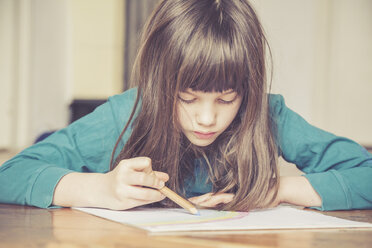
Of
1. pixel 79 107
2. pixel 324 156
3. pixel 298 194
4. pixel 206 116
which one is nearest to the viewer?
pixel 206 116

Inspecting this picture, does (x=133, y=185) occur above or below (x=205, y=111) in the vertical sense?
below

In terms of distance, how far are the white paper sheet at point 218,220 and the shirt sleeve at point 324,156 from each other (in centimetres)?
16

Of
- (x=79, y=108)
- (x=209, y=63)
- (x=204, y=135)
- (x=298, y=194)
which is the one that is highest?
(x=209, y=63)

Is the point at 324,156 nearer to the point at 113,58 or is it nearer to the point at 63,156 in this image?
the point at 63,156

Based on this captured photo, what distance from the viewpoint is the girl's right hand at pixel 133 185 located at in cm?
69

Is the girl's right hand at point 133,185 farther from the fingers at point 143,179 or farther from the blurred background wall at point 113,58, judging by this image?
Result: the blurred background wall at point 113,58

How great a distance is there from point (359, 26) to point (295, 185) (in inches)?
132

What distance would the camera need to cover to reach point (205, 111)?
29.7 inches

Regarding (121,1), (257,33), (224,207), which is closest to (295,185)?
(224,207)

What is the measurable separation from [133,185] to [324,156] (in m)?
0.46

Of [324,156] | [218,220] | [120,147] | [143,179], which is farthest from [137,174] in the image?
[324,156]

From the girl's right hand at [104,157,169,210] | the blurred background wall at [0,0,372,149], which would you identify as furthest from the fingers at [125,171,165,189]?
the blurred background wall at [0,0,372,149]

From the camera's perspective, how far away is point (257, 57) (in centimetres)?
83

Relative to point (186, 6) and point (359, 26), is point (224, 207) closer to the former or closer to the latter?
point (186, 6)
